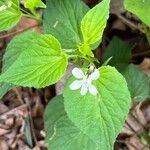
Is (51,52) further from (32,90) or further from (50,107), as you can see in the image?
(32,90)

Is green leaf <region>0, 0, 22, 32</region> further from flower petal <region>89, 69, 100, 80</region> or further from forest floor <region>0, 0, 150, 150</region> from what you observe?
forest floor <region>0, 0, 150, 150</region>

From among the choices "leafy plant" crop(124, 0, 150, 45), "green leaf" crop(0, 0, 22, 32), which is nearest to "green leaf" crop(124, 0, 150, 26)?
"leafy plant" crop(124, 0, 150, 45)

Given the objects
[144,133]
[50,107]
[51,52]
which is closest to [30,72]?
[51,52]

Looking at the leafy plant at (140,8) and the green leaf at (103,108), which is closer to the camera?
the green leaf at (103,108)

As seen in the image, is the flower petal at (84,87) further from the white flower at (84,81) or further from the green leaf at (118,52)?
the green leaf at (118,52)

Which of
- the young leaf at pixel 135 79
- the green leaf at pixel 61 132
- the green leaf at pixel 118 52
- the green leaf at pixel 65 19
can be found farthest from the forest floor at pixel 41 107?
the green leaf at pixel 65 19

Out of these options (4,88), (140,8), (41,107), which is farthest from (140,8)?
(41,107)

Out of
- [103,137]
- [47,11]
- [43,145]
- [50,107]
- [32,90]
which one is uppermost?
[47,11]
